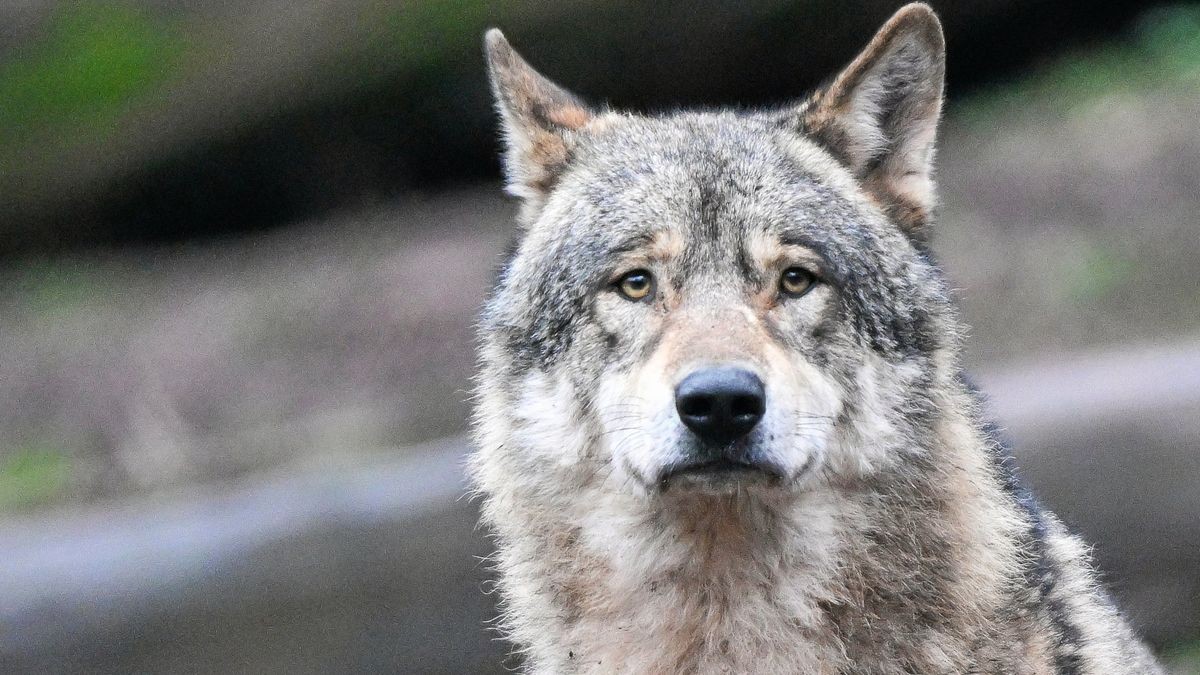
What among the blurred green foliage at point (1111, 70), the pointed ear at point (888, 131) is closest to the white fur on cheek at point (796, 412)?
the pointed ear at point (888, 131)

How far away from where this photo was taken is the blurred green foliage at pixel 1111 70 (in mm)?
11586

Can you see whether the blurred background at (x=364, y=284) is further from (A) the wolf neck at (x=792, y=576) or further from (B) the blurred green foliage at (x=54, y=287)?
(A) the wolf neck at (x=792, y=576)

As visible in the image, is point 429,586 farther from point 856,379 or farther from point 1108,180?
point 1108,180

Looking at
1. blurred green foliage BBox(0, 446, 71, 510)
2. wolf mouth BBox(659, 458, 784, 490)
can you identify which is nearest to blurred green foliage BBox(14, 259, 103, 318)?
blurred green foliage BBox(0, 446, 71, 510)

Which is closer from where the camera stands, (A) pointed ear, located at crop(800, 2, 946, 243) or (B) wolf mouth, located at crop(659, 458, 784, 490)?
(B) wolf mouth, located at crop(659, 458, 784, 490)

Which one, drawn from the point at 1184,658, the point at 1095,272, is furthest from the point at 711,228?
the point at 1095,272

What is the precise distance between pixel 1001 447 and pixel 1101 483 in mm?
3546

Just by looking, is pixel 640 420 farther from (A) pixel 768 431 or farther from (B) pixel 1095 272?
(B) pixel 1095 272

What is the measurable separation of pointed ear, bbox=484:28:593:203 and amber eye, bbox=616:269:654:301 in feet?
2.46

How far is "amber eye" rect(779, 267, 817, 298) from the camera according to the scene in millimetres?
4578

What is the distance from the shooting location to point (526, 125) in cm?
527

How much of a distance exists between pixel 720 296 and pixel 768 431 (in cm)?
57

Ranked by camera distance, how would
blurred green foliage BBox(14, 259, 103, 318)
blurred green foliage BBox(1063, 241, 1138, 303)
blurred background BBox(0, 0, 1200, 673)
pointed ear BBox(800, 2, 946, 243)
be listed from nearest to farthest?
pointed ear BBox(800, 2, 946, 243)
blurred background BBox(0, 0, 1200, 673)
blurred green foliage BBox(1063, 241, 1138, 303)
blurred green foliage BBox(14, 259, 103, 318)

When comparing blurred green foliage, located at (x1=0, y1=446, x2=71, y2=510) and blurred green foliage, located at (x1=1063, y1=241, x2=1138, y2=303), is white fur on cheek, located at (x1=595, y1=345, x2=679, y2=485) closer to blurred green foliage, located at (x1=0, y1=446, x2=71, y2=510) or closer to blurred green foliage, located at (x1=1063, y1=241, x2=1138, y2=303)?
blurred green foliage, located at (x1=0, y1=446, x2=71, y2=510)
